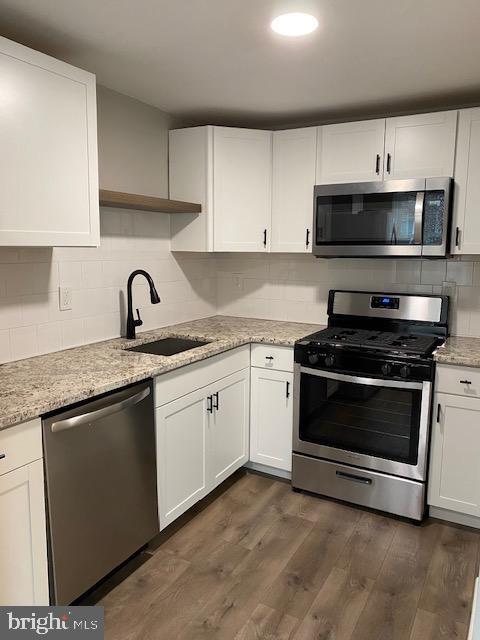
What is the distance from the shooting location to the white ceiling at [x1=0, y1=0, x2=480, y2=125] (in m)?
1.73

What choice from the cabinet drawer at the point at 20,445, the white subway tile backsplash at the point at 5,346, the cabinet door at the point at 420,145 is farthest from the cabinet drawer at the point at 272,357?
the cabinet drawer at the point at 20,445

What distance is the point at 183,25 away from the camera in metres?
1.86

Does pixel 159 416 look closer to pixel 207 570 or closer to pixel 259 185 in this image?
pixel 207 570

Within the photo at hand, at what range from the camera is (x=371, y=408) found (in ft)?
8.57

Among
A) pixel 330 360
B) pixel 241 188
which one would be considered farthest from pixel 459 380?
pixel 241 188

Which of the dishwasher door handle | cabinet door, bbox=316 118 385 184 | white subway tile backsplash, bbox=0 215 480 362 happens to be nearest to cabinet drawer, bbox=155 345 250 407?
the dishwasher door handle

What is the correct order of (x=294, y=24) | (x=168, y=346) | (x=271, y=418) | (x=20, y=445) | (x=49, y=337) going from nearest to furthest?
(x=20, y=445), (x=294, y=24), (x=49, y=337), (x=168, y=346), (x=271, y=418)

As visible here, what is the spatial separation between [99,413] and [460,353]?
1.77 meters

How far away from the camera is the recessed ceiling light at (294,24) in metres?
1.78

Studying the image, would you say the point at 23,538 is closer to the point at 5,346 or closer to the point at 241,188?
the point at 5,346

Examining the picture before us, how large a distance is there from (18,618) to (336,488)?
1714 mm

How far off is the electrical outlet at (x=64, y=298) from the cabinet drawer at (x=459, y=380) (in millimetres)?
1910

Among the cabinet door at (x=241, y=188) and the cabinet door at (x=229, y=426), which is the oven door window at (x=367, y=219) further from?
the cabinet door at (x=229, y=426)

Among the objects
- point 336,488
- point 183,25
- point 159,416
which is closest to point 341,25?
point 183,25
